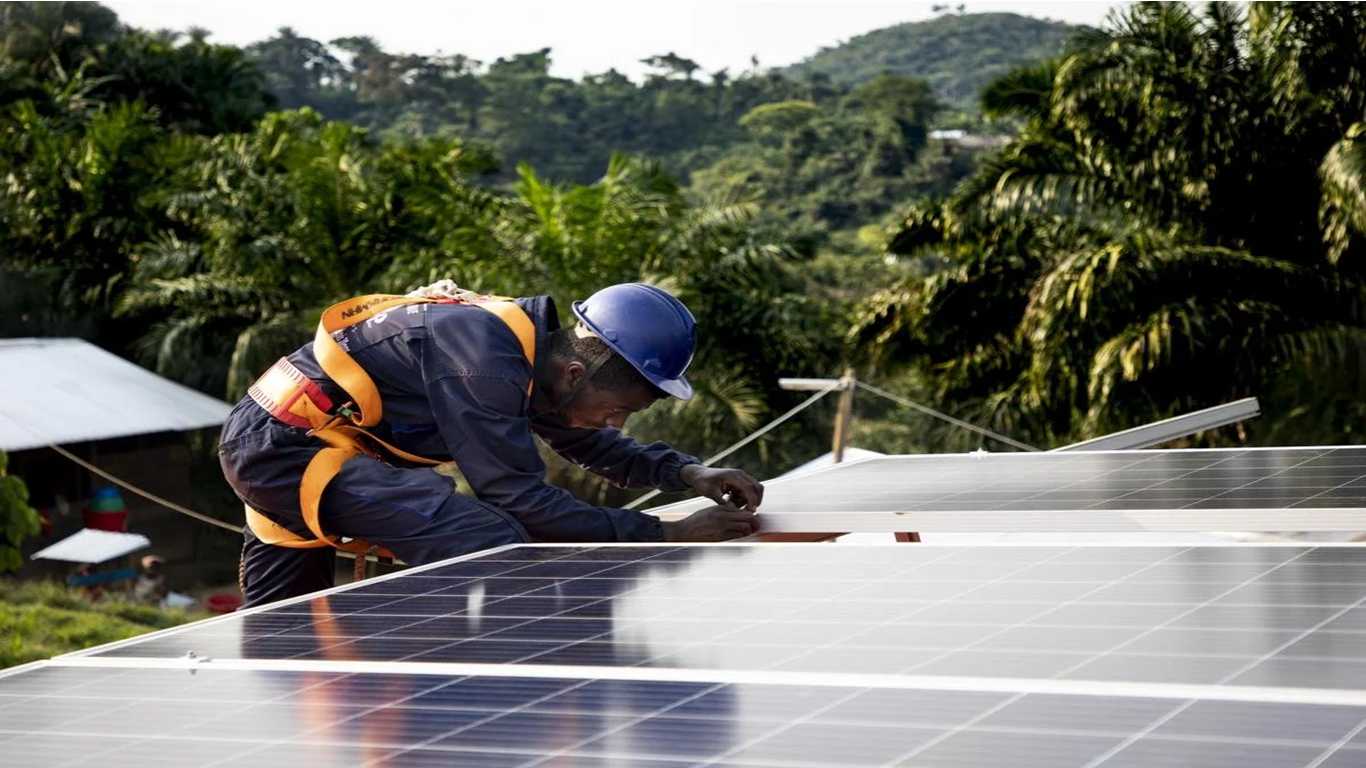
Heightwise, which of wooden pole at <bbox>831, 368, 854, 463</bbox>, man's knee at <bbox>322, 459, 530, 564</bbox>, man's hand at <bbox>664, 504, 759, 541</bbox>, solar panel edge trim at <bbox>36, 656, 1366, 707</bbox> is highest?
man's knee at <bbox>322, 459, 530, 564</bbox>

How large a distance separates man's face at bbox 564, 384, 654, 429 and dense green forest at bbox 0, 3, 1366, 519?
14.1m

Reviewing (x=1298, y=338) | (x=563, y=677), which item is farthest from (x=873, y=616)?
(x=1298, y=338)

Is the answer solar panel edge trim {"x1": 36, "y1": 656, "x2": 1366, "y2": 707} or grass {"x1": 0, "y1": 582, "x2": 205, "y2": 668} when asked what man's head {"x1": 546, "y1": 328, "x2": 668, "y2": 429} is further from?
grass {"x1": 0, "y1": 582, "x2": 205, "y2": 668}

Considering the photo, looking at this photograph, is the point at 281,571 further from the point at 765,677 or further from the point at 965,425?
the point at 965,425

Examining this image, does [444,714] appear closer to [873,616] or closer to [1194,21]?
[873,616]

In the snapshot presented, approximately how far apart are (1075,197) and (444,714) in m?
19.1

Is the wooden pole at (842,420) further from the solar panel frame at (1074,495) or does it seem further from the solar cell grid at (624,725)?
the solar cell grid at (624,725)

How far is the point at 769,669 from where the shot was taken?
3.11 metres

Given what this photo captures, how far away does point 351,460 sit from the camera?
5086 millimetres

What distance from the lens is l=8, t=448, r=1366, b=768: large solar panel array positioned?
2.54 m

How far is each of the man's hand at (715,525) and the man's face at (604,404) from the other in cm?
35

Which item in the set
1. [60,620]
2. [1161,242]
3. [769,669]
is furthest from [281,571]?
[1161,242]

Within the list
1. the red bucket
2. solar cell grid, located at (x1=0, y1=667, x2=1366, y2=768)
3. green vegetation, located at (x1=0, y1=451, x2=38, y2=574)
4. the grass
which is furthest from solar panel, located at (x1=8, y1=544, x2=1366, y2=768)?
the red bucket

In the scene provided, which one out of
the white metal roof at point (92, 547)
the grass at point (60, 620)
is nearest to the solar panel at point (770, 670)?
the grass at point (60, 620)
